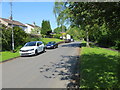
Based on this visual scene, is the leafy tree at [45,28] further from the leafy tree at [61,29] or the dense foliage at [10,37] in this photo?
the dense foliage at [10,37]

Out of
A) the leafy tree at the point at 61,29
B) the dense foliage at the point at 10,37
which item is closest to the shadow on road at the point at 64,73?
the dense foliage at the point at 10,37

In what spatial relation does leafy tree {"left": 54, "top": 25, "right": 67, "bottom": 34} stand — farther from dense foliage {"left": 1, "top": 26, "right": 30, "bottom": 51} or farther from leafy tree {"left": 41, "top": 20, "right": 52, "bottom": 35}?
dense foliage {"left": 1, "top": 26, "right": 30, "bottom": 51}

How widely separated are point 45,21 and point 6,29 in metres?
54.8

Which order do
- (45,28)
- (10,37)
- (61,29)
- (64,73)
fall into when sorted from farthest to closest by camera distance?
(45,28) → (61,29) → (10,37) → (64,73)

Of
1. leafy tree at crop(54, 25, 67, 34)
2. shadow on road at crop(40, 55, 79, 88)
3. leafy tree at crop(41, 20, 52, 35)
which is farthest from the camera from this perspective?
leafy tree at crop(41, 20, 52, 35)

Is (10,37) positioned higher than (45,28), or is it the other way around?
(45,28)

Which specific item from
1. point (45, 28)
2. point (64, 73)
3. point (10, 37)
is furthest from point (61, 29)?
point (64, 73)

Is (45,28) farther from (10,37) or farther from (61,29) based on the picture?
(10,37)

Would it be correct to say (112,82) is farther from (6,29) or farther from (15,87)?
(6,29)

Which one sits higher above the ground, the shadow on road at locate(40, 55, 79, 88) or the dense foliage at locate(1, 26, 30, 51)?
the dense foliage at locate(1, 26, 30, 51)

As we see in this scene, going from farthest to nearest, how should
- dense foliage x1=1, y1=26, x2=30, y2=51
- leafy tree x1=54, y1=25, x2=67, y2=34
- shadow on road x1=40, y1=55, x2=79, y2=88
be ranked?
leafy tree x1=54, y1=25, x2=67, y2=34 < dense foliage x1=1, y1=26, x2=30, y2=51 < shadow on road x1=40, y1=55, x2=79, y2=88

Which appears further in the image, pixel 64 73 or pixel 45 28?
pixel 45 28

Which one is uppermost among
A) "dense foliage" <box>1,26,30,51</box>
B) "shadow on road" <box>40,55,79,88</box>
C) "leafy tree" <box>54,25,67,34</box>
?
"leafy tree" <box>54,25,67,34</box>

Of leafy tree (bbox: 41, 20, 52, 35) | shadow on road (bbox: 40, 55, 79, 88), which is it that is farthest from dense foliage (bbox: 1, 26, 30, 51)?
leafy tree (bbox: 41, 20, 52, 35)
